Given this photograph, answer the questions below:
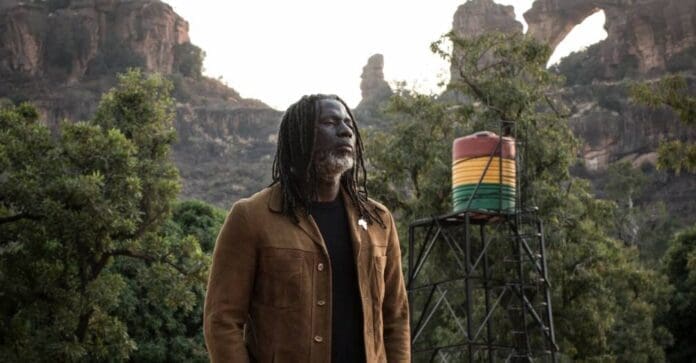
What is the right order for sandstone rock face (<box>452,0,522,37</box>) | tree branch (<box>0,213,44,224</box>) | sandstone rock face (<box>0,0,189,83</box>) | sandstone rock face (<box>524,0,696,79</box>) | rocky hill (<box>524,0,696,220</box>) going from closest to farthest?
tree branch (<box>0,213,44,224</box>)
rocky hill (<box>524,0,696,220</box>)
sandstone rock face (<box>524,0,696,79</box>)
sandstone rock face (<box>0,0,189,83</box>)
sandstone rock face (<box>452,0,522,37</box>)

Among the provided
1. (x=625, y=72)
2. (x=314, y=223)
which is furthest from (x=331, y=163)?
(x=625, y=72)

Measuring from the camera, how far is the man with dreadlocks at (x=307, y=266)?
2674 mm

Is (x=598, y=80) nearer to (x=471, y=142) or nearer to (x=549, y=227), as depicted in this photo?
(x=549, y=227)

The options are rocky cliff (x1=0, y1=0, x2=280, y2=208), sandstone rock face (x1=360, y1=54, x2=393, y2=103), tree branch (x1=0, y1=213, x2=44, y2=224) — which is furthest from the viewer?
sandstone rock face (x1=360, y1=54, x2=393, y2=103)

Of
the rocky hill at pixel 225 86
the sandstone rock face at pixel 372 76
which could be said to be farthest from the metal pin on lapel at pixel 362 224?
the sandstone rock face at pixel 372 76

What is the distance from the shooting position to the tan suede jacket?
8.73ft

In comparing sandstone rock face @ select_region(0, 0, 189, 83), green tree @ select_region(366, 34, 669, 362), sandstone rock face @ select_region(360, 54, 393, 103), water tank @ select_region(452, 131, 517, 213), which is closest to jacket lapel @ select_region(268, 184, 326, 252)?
water tank @ select_region(452, 131, 517, 213)

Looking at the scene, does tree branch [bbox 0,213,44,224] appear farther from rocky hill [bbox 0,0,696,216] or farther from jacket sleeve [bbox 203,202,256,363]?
rocky hill [bbox 0,0,696,216]

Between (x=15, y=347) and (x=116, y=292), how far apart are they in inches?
73.8

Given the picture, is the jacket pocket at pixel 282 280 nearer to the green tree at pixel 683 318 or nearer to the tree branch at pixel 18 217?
the tree branch at pixel 18 217

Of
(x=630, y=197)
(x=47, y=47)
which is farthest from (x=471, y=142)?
(x=47, y=47)

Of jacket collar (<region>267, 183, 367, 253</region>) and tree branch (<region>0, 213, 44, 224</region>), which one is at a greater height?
tree branch (<region>0, 213, 44, 224</region>)

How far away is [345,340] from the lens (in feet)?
8.97

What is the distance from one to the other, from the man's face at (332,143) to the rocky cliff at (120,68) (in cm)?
6956
